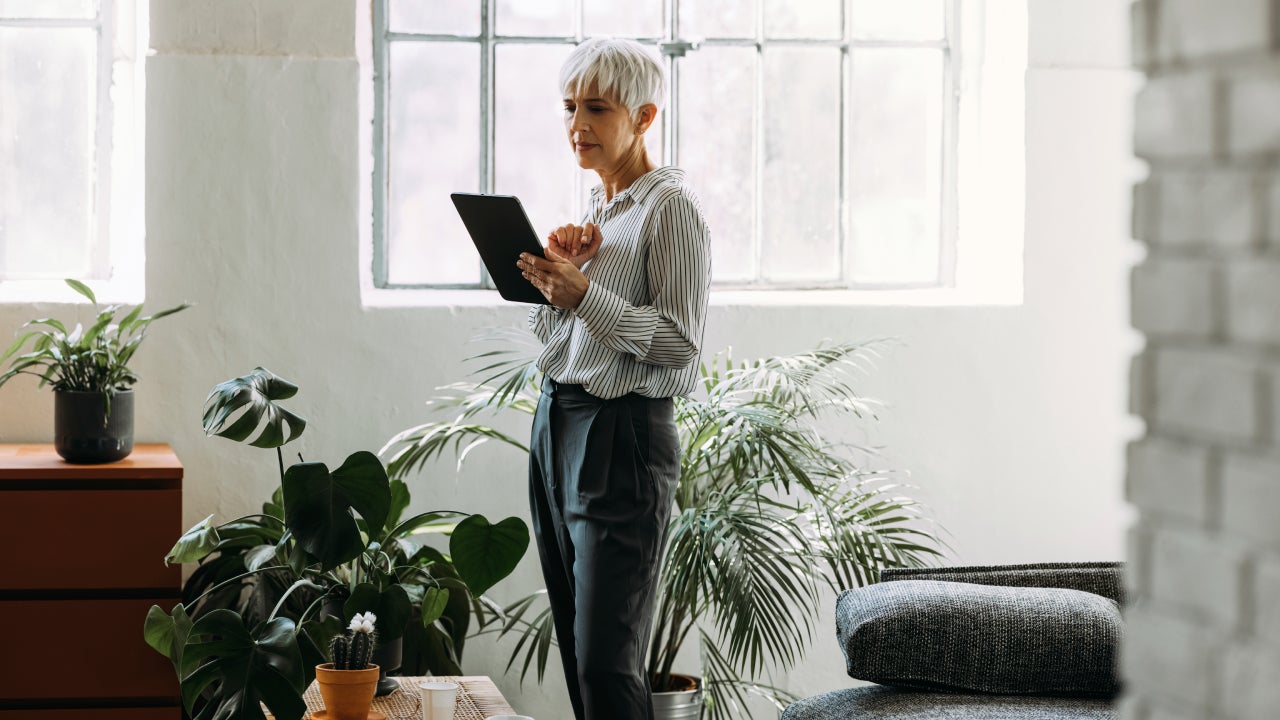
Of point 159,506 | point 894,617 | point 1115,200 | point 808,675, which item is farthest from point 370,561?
point 1115,200

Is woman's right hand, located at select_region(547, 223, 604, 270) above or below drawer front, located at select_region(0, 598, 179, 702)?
above

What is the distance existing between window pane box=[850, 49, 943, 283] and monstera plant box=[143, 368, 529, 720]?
190 centimetres

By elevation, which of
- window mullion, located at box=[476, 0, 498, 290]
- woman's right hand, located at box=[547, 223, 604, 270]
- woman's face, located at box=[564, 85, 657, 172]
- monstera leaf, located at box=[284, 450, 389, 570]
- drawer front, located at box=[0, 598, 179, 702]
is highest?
window mullion, located at box=[476, 0, 498, 290]

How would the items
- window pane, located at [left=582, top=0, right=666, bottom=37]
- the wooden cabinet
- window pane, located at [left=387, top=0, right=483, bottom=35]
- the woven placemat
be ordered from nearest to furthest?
the woven placemat
the wooden cabinet
window pane, located at [left=387, top=0, right=483, bottom=35]
window pane, located at [left=582, top=0, right=666, bottom=37]

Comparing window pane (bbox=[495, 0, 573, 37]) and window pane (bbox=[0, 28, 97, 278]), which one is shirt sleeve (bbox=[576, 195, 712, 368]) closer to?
window pane (bbox=[495, 0, 573, 37])

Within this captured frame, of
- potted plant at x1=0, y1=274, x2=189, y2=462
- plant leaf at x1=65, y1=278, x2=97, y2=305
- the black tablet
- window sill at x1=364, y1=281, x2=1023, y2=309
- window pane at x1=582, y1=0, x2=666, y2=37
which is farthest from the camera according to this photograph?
window pane at x1=582, y1=0, x2=666, y2=37

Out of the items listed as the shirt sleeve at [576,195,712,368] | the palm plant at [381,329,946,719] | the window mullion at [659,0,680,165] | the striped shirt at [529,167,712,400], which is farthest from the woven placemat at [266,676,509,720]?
the window mullion at [659,0,680,165]

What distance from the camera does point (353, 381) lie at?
381 cm

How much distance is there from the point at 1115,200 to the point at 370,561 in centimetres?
269

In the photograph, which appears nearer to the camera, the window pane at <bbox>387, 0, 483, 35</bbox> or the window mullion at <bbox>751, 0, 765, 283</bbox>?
the window pane at <bbox>387, 0, 483, 35</bbox>

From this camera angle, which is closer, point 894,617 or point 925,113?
point 894,617

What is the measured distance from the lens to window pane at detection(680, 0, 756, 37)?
423 cm

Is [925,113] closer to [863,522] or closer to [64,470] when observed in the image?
[863,522]

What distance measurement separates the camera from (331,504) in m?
2.54
